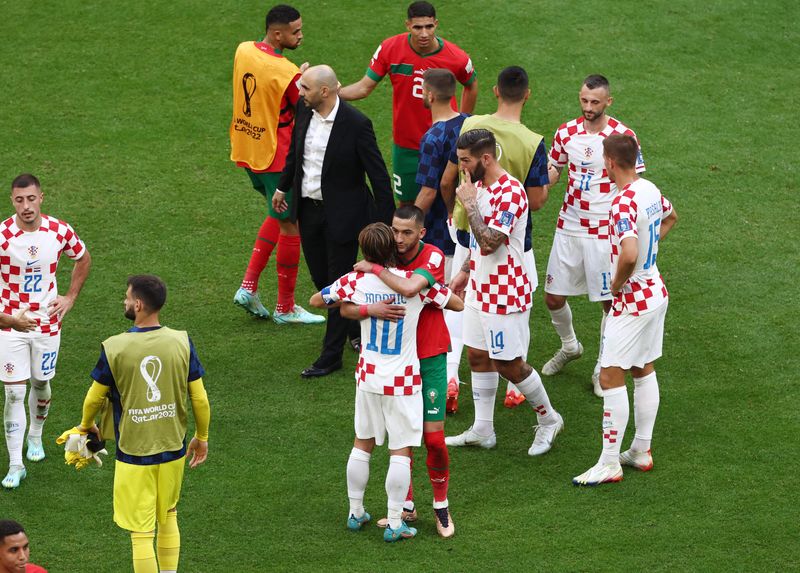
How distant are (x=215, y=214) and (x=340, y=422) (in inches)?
139

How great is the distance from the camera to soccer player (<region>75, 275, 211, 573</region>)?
5680mm

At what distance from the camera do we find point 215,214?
10805 mm

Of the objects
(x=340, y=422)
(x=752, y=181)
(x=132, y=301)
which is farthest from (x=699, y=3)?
(x=132, y=301)

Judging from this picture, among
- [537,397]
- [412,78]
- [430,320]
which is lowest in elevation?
[537,397]

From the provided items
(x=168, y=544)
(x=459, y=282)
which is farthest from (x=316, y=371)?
(x=168, y=544)

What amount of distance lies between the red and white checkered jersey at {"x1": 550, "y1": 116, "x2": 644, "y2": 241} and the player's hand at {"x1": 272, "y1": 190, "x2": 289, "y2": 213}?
2053 mm

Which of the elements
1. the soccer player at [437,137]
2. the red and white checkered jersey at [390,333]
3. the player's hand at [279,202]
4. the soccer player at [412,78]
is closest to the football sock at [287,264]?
the player's hand at [279,202]

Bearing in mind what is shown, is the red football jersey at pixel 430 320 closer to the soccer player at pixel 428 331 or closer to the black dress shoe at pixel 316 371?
the soccer player at pixel 428 331

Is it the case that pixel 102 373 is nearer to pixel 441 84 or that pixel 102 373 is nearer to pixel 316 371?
pixel 316 371

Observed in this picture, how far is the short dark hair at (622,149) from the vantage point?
680 centimetres

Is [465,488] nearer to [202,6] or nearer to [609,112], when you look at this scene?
[609,112]

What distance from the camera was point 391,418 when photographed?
636cm

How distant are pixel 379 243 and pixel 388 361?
64cm

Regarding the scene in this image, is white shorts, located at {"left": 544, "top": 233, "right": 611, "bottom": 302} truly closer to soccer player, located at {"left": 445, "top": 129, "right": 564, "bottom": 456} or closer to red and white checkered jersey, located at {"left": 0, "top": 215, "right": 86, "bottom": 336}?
soccer player, located at {"left": 445, "top": 129, "right": 564, "bottom": 456}
